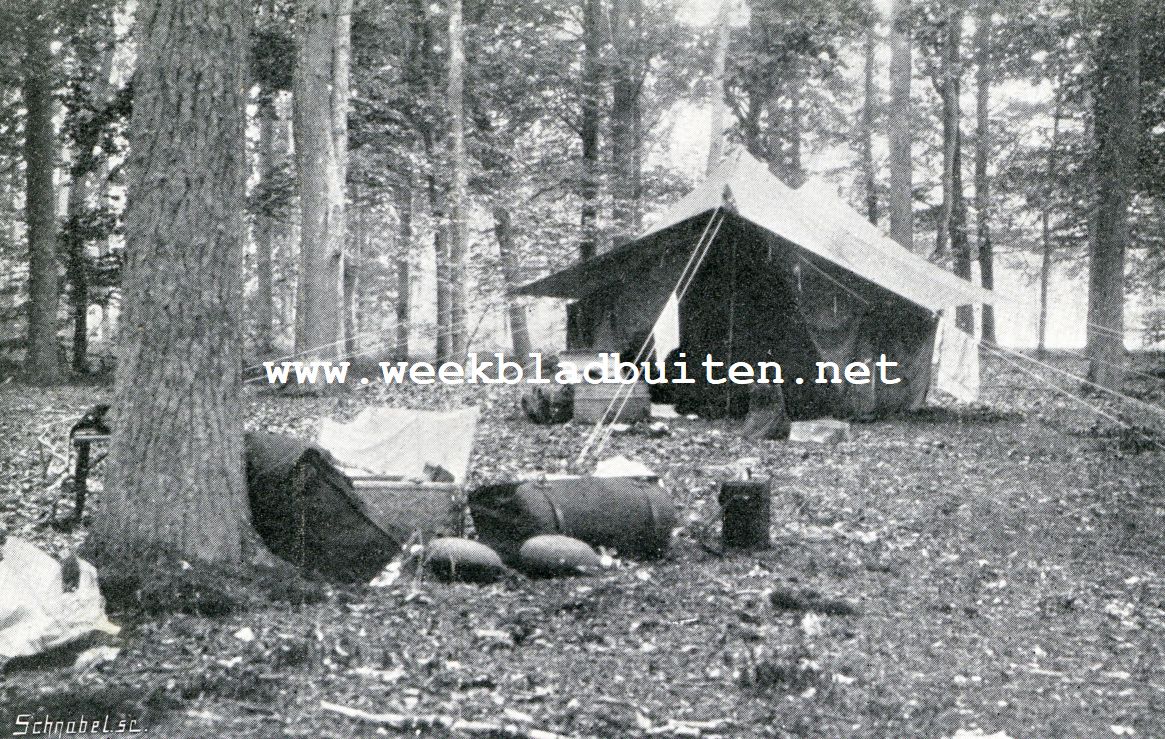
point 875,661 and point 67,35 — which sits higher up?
point 67,35

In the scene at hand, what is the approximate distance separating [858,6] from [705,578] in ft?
43.1

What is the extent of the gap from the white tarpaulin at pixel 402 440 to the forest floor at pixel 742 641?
65.9 inches

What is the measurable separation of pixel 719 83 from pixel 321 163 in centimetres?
951

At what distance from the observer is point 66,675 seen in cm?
373

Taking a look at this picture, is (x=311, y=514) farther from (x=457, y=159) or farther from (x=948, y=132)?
(x=948, y=132)

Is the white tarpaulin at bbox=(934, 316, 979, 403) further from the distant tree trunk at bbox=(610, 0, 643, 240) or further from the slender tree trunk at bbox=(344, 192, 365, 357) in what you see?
the slender tree trunk at bbox=(344, 192, 365, 357)

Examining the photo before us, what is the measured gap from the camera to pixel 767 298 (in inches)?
493

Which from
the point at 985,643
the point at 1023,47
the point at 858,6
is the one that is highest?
the point at 858,6

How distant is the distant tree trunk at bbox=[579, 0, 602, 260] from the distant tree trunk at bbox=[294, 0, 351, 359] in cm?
857

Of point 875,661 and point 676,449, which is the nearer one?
point 875,661

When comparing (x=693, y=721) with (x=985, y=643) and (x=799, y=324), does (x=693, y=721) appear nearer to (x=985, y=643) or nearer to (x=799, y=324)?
(x=985, y=643)

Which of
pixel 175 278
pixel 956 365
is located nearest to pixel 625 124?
pixel 956 365

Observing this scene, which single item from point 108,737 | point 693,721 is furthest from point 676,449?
point 108,737

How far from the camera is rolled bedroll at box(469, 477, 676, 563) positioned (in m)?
5.94
